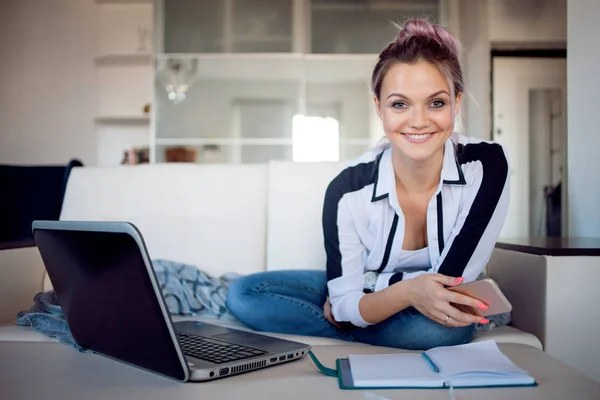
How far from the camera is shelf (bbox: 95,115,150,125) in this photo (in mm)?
4699

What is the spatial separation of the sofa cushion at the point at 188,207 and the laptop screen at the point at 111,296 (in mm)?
899

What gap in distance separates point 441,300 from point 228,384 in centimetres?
45

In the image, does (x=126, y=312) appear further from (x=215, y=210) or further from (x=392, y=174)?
(x=215, y=210)

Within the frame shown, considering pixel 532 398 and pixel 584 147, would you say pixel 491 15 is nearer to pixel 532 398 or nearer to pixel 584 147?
pixel 584 147

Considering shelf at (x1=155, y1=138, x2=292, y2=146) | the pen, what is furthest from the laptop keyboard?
shelf at (x1=155, y1=138, x2=292, y2=146)

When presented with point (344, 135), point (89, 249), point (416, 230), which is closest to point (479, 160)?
point (416, 230)

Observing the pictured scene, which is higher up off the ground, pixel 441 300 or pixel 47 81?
pixel 47 81

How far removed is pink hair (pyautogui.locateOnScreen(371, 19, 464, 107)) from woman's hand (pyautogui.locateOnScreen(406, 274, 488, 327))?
0.45 metres

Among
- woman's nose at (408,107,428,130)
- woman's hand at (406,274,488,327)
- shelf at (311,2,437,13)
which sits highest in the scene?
shelf at (311,2,437,13)

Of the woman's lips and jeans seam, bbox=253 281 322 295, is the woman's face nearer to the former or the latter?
the woman's lips

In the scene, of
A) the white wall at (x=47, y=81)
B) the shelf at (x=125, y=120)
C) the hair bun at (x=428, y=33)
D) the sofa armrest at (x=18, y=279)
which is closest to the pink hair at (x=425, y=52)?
the hair bun at (x=428, y=33)

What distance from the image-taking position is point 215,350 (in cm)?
104

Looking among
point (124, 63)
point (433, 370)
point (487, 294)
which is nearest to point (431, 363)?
point (433, 370)

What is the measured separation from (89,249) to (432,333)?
29.8 inches
